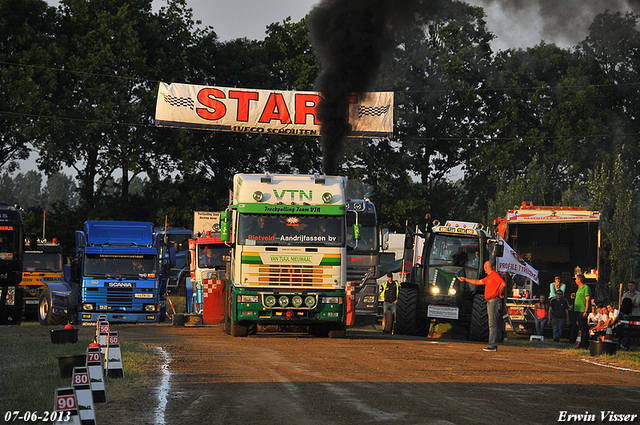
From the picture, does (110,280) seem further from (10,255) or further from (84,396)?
(84,396)

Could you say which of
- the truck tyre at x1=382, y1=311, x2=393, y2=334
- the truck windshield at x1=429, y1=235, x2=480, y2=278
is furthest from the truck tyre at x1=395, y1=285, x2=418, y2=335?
the truck tyre at x1=382, y1=311, x2=393, y2=334

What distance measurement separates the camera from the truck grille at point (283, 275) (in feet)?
68.0

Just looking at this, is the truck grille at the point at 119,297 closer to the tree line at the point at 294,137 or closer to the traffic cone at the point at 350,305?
the traffic cone at the point at 350,305

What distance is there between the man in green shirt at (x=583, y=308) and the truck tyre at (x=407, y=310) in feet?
14.2

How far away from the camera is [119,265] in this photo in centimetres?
2959

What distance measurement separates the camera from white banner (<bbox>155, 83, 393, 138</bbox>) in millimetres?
38281

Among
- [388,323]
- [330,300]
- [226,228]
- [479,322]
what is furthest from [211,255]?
[479,322]

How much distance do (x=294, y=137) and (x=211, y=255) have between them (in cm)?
2618

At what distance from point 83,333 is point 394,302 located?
371 inches

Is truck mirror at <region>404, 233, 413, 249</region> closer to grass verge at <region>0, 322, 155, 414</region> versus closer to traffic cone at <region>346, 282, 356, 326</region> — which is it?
traffic cone at <region>346, 282, 356, 326</region>

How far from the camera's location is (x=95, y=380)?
10.8 meters

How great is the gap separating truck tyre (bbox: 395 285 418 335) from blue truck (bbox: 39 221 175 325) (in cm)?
949

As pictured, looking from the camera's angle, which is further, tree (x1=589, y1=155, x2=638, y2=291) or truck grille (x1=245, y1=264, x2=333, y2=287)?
tree (x1=589, y1=155, x2=638, y2=291)

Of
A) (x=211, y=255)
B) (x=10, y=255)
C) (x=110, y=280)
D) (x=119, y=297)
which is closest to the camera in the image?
(x=10, y=255)
